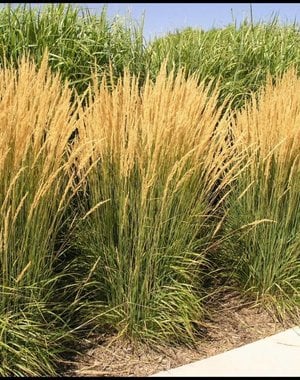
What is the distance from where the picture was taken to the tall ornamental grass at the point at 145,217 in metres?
3.73

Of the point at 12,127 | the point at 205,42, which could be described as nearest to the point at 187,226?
the point at 12,127

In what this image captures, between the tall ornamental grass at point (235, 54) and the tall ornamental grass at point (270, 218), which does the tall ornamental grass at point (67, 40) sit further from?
the tall ornamental grass at point (270, 218)

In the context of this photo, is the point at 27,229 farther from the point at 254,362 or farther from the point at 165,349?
the point at 254,362

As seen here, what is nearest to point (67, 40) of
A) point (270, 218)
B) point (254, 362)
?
point (270, 218)

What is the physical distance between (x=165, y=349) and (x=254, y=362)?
0.53m

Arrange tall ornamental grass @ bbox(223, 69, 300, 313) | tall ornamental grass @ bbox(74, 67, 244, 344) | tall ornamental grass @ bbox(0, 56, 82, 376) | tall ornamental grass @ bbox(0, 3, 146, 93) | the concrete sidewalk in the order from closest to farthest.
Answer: tall ornamental grass @ bbox(0, 56, 82, 376) < the concrete sidewalk < tall ornamental grass @ bbox(74, 67, 244, 344) < tall ornamental grass @ bbox(223, 69, 300, 313) < tall ornamental grass @ bbox(0, 3, 146, 93)

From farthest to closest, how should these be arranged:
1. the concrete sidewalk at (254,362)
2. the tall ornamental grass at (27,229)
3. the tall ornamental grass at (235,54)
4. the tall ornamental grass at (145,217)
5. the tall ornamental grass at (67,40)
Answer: the tall ornamental grass at (235,54)
the tall ornamental grass at (67,40)
the tall ornamental grass at (145,217)
the concrete sidewalk at (254,362)
the tall ornamental grass at (27,229)

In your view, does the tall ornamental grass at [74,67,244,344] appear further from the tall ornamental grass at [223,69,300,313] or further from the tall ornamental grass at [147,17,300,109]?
the tall ornamental grass at [147,17,300,109]

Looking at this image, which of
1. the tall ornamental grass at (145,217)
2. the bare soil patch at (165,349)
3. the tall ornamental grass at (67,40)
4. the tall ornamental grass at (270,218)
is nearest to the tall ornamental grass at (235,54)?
the tall ornamental grass at (67,40)

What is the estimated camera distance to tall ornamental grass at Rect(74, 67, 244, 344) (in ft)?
12.2

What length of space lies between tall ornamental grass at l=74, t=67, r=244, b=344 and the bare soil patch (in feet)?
0.28

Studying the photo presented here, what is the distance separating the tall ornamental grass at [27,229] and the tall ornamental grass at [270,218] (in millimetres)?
1628

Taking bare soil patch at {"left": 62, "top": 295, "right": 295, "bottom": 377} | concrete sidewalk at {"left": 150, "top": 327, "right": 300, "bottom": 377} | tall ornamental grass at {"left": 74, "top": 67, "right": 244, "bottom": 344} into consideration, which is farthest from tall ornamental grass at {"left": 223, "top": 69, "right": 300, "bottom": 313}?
tall ornamental grass at {"left": 74, "top": 67, "right": 244, "bottom": 344}

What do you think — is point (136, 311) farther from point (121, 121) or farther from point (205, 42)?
point (205, 42)
